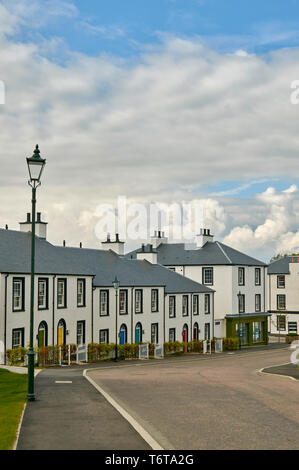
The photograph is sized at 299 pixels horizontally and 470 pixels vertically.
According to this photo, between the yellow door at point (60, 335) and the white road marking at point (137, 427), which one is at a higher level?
the white road marking at point (137, 427)

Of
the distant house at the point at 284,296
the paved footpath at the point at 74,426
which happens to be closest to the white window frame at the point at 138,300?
the paved footpath at the point at 74,426

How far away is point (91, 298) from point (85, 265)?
4077mm

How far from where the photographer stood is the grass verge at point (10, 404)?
38.2ft

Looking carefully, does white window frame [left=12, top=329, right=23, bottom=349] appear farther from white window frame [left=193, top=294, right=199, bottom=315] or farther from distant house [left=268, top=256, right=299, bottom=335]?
distant house [left=268, top=256, right=299, bottom=335]

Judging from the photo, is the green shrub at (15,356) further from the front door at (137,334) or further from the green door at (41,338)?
the front door at (137,334)

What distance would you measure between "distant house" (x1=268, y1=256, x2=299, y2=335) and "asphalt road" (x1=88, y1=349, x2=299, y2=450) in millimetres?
59829

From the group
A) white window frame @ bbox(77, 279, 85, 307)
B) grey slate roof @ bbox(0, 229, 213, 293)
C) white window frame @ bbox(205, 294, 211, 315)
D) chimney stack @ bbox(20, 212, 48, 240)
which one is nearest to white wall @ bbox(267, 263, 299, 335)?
white window frame @ bbox(205, 294, 211, 315)

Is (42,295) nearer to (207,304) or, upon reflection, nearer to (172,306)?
(172,306)

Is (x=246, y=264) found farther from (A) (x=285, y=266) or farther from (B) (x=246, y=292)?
(A) (x=285, y=266)

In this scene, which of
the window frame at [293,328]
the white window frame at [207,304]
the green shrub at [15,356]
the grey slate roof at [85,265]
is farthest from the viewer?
the window frame at [293,328]

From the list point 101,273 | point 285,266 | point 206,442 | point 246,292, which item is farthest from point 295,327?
point 206,442

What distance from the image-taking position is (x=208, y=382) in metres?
25.5

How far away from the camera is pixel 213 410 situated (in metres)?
16.2

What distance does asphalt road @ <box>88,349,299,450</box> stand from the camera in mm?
12156
